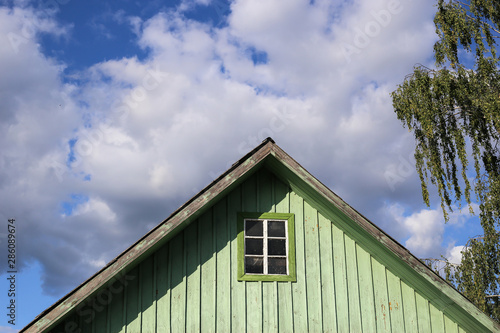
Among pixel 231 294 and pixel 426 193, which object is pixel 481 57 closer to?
pixel 426 193

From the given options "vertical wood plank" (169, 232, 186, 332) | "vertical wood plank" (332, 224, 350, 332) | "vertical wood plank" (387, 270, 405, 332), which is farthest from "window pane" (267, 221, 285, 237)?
"vertical wood plank" (387, 270, 405, 332)

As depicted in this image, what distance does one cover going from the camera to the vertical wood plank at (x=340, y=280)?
374 inches

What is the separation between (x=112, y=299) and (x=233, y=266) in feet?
7.40

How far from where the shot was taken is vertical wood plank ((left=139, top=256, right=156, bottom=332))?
8.90 metres

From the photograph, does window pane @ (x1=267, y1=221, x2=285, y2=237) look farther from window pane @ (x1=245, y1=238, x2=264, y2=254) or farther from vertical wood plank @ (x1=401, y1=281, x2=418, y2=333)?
vertical wood plank @ (x1=401, y1=281, x2=418, y2=333)

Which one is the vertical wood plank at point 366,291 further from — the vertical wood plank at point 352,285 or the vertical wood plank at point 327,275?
the vertical wood plank at point 327,275

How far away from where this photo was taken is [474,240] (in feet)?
70.5

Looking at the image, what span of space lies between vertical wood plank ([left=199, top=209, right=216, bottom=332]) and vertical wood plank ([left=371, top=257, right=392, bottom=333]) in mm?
3137

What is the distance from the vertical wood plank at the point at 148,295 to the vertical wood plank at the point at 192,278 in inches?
24.3

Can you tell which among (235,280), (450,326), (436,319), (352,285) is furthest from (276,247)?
(450,326)

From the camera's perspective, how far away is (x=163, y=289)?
9.15 metres

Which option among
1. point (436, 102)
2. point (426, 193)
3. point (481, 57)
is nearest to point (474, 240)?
point (426, 193)

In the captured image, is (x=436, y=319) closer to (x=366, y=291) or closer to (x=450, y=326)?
(x=450, y=326)

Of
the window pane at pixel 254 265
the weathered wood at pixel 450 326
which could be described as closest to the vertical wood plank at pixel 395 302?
the weathered wood at pixel 450 326
